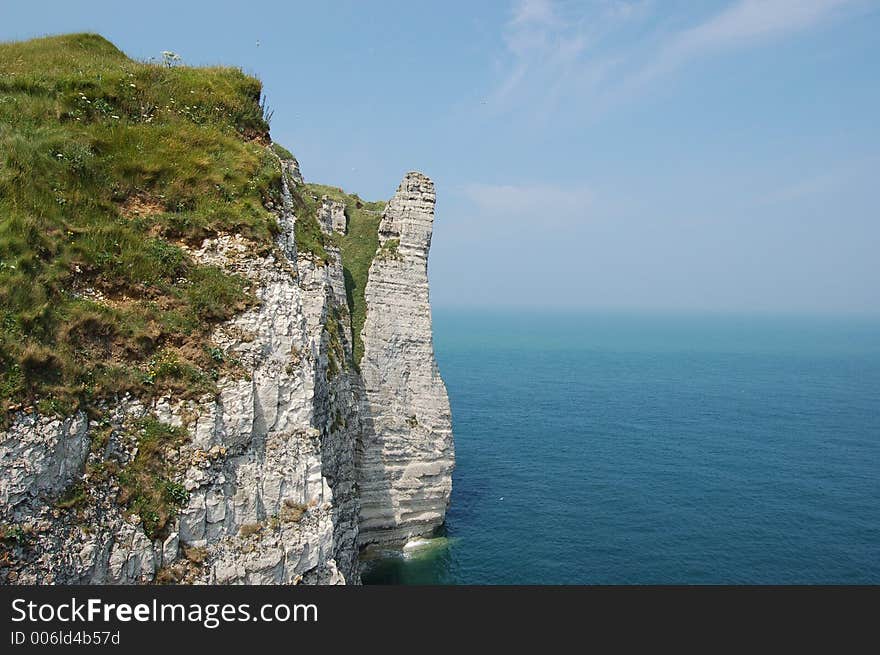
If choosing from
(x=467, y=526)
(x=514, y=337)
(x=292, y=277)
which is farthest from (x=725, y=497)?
(x=514, y=337)

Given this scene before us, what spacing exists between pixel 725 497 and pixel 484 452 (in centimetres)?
2199

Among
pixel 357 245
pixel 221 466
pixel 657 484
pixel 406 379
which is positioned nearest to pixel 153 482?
pixel 221 466

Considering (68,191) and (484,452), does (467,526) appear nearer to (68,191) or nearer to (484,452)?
(484,452)

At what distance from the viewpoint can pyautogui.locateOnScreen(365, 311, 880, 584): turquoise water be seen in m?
35.5

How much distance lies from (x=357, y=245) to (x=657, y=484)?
107 feet

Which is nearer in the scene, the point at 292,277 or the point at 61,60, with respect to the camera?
the point at 292,277

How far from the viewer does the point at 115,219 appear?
17.1m

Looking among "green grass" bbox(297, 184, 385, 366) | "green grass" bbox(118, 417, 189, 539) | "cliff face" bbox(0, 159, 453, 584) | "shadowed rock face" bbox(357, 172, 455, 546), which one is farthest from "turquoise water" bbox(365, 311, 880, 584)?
"green grass" bbox(118, 417, 189, 539)

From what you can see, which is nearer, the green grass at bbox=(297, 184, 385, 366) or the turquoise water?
the turquoise water

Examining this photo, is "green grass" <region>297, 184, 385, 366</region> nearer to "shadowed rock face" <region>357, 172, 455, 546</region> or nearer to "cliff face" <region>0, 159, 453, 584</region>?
"shadowed rock face" <region>357, 172, 455, 546</region>

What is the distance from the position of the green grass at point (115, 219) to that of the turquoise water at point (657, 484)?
24492mm

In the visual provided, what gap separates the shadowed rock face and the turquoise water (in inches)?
118

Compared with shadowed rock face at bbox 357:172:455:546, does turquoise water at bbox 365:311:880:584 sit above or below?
below

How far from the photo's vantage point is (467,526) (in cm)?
4100
